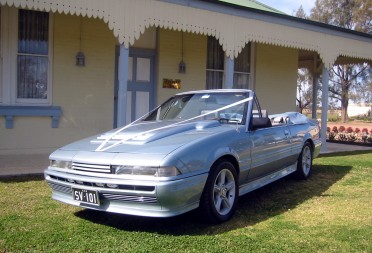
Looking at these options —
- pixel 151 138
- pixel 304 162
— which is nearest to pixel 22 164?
pixel 151 138

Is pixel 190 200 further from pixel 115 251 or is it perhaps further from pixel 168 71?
pixel 168 71

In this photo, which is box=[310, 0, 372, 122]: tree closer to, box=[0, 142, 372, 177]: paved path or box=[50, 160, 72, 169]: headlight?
box=[0, 142, 372, 177]: paved path

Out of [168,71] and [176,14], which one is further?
[168,71]

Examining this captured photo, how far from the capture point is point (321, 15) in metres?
41.7

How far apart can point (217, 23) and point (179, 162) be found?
596 cm

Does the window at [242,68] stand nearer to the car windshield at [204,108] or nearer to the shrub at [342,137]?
the shrub at [342,137]

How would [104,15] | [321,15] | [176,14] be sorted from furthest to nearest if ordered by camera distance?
[321,15]
[176,14]
[104,15]

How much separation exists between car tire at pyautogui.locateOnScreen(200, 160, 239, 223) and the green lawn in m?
0.12

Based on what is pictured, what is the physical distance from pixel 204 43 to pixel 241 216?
25.4ft

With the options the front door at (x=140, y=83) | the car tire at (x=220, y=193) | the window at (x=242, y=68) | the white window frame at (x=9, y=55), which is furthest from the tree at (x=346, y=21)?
the car tire at (x=220, y=193)

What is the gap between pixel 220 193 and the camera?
460 centimetres

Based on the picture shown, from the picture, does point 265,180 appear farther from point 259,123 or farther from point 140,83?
point 140,83

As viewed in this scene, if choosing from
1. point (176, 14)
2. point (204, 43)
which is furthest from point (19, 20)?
point (204, 43)

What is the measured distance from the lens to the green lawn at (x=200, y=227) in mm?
3914
